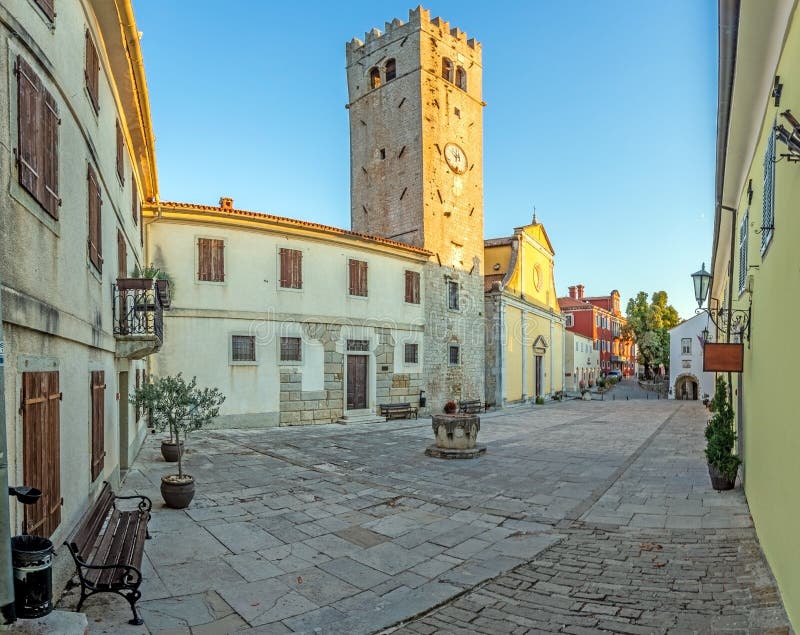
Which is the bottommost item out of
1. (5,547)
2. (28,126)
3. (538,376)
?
(538,376)

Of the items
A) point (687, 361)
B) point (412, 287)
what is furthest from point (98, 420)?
point (687, 361)

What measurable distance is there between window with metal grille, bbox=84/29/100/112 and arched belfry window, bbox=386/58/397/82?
2041 centimetres

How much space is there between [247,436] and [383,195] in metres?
15.0

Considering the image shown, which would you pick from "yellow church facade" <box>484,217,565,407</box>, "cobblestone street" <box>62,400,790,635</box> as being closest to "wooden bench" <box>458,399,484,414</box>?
"yellow church facade" <box>484,217,565,407</box>

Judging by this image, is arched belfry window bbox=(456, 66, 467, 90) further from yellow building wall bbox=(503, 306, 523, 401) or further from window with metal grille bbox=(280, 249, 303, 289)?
window with metal grille bbox=(280, 249, 303, 289)

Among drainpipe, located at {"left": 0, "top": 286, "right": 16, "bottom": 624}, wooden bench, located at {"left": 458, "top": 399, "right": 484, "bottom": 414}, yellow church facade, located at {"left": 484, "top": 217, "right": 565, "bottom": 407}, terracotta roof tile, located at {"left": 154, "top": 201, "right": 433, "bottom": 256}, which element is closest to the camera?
drainpipe, located at {"left": 0, "top": 286, "right": 16, "bottom": 624}

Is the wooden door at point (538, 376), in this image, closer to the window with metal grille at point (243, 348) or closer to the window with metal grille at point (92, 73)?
the window with metal grille at point (243, 348)

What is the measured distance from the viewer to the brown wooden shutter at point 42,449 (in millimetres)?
3937

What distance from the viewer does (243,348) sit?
56.9 feet

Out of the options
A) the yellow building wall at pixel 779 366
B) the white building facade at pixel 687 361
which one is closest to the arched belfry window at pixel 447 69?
the yellow building wall at pixel 779 366

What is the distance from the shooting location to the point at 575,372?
48.7 m

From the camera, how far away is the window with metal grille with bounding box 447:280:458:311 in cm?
2514

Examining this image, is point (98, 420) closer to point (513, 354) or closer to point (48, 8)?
point (48, 8)

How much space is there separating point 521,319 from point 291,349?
A: 1713 cm
